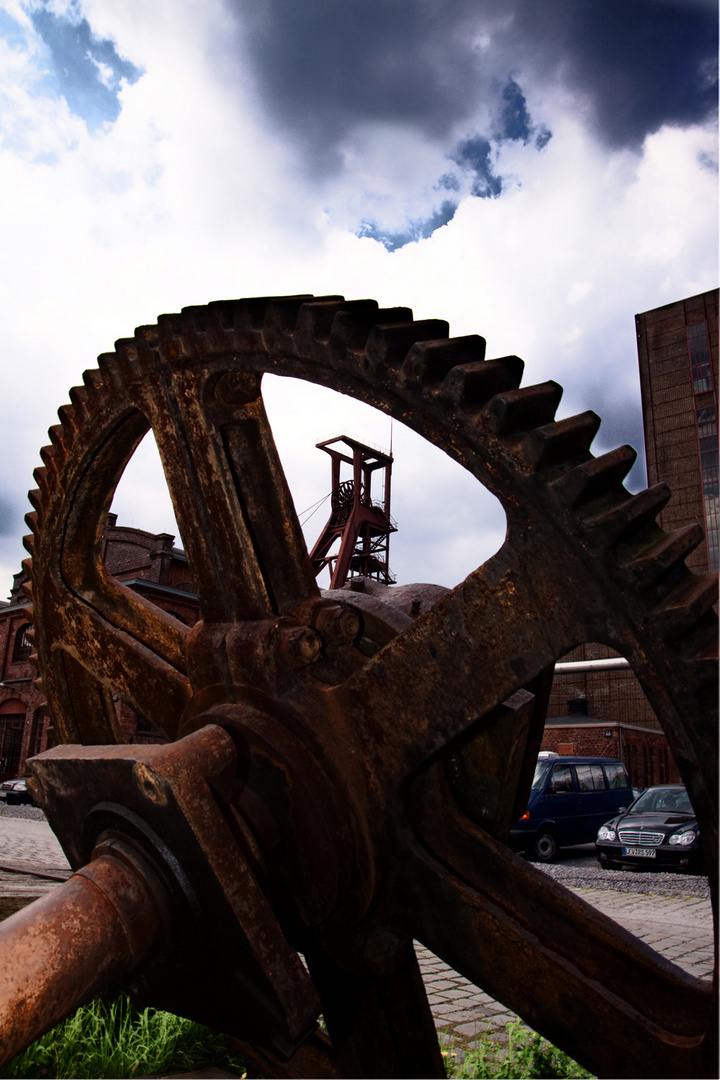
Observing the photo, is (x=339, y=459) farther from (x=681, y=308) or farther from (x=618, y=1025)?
(x=618, y=1025)

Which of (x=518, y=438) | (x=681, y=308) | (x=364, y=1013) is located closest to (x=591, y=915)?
(x=364, y=1013)

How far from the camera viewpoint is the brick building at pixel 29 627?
29047 mm

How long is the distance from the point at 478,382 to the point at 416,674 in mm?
630

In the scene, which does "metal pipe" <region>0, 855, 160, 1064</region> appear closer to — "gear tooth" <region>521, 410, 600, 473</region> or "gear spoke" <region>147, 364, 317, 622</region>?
"gear spoke" <region>147, 364, 317, 622</region>

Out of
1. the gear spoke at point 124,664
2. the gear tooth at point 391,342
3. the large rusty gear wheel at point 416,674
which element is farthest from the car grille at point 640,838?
the gear tooth at point 391,342

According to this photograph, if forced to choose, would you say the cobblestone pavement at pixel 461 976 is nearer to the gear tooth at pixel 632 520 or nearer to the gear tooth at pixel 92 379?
the gear tooth at pixel 92 379

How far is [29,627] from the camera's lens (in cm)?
3177

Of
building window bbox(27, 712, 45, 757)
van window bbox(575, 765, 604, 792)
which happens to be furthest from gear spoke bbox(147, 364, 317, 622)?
building window bbox(27, 712, 45, 757)

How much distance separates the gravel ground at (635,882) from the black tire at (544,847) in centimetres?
162

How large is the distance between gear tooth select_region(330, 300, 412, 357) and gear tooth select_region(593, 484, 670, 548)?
2.07ft

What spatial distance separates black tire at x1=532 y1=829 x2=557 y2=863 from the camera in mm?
12945

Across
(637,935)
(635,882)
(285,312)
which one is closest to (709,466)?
(635,882)

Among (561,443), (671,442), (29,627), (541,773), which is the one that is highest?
(671,442)

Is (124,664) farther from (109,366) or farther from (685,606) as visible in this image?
(685,606)
